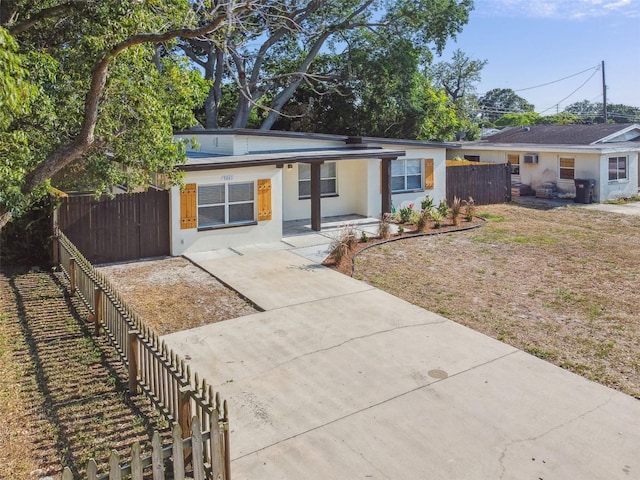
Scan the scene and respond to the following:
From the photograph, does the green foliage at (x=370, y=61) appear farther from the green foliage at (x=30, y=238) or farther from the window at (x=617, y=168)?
the green foliage at (x=30, y=238)

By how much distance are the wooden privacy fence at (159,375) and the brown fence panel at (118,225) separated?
351cm

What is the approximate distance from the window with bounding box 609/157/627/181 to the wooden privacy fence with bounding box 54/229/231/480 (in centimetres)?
2350

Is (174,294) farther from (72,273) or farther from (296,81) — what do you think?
(296,81)

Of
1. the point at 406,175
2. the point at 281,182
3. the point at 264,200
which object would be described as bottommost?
the point at 264,200

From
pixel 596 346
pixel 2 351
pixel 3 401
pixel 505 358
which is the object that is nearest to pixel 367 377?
pixel 505 358

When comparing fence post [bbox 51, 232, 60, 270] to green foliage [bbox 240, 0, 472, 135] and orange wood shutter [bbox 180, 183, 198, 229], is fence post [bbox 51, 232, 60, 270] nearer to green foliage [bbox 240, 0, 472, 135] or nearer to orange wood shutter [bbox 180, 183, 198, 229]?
orange wood shutter [bbox 180, 183, 198, 229]

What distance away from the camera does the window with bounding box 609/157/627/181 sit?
24969 mm

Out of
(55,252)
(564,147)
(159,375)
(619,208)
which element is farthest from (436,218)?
(159,375)

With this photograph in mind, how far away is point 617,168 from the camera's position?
992 inches

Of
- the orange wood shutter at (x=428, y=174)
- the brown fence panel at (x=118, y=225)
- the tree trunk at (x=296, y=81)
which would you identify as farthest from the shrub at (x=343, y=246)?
the tree trunk at (x=296, y=81)

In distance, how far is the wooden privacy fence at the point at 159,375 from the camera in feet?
15.3

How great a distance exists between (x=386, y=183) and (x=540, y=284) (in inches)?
337

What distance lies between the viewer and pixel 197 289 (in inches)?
457

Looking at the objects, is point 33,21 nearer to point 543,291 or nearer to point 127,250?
point 127,250
